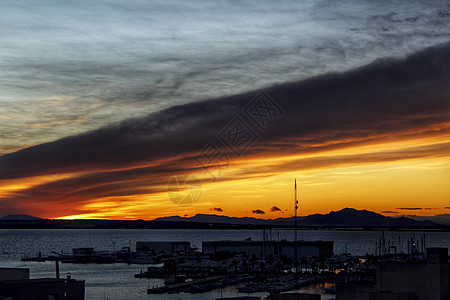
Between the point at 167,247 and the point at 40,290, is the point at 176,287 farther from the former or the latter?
the point at 167,247

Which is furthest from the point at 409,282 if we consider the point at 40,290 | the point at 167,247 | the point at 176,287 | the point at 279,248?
the point at 167,247

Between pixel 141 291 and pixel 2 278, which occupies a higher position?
pixel 2 278

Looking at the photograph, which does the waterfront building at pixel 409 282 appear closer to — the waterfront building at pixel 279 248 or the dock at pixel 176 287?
the dock at pixel 176 287

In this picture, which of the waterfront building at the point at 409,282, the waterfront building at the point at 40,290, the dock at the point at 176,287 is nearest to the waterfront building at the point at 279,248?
the dock at the point at 176,287

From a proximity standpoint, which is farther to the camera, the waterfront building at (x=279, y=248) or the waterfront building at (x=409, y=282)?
the waterfront building at (x=279, y=248)

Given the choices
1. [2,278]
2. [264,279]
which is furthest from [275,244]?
[2,278]

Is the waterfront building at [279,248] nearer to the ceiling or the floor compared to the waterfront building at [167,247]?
nearer to the ceiling

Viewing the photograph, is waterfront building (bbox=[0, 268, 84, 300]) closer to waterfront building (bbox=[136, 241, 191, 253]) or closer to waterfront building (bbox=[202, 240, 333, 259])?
waterfront building (bbox=[202, 240, 333, 259])

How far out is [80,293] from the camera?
108 ft

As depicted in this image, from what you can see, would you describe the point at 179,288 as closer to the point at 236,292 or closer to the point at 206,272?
the point at 236,292

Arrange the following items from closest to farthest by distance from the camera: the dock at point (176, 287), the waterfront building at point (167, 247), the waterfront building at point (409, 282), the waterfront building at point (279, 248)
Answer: the waterfront building at point (409, 282), the dock at point (176, 287), the waterfront building at point (279, 248), the waterfront building at point (167, 247)

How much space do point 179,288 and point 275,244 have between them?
151 ft

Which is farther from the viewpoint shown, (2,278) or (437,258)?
(2,278)

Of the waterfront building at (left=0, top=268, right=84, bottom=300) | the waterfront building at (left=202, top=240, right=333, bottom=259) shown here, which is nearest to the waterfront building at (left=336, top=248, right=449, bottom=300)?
the waterfront building at (left=0, top=268, right=84, bottom=300)
